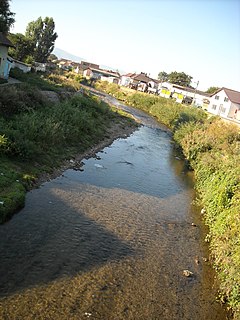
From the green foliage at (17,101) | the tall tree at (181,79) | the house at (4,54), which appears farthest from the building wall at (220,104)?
the tall tree at (181,79)

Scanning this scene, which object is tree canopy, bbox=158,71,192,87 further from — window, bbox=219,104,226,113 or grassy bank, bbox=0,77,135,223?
grassy bank, bbox=0,77,135,223

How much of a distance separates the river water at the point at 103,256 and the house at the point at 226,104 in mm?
48349

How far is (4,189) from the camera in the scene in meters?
13.1

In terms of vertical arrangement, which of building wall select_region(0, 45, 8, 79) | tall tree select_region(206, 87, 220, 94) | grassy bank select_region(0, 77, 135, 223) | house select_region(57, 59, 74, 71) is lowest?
grassy bank select_region(0, 77, 135, 223)

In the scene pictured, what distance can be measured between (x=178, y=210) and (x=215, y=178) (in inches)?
107

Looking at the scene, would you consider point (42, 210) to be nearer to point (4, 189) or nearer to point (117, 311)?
point (4, 189)

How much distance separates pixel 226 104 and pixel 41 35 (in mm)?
58069

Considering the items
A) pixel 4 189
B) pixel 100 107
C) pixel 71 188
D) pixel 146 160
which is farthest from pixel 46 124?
pixel 100 107

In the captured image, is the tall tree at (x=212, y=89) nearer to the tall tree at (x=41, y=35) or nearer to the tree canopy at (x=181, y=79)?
the tree canopy at (x=181, y=79)

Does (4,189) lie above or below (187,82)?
below

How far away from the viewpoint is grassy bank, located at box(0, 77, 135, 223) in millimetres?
13879

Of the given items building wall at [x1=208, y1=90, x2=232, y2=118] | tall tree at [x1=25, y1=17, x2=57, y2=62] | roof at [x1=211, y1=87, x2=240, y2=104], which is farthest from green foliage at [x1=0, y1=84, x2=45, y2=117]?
tall tree at [x1=25, y1=17, x2=57, y2=62]

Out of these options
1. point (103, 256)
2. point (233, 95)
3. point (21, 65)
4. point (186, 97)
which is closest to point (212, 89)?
point (186, 97)

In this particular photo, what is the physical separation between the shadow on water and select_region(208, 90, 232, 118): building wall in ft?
181
